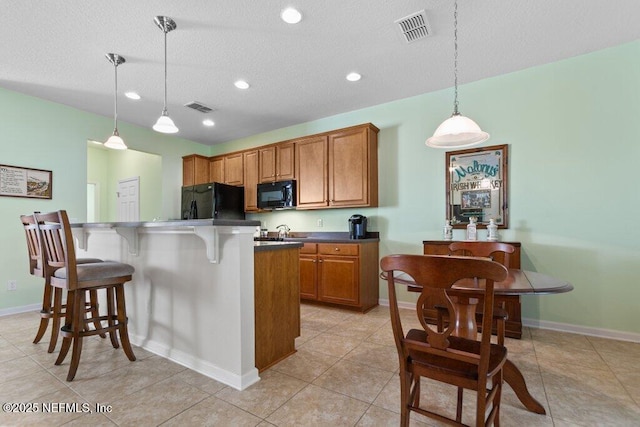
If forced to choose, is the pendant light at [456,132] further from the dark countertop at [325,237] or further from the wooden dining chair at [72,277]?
the wooden dining chair at [72,277]

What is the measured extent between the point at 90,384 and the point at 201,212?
334 cm

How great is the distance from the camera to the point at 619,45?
107 inches

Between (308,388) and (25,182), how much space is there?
14.1ft

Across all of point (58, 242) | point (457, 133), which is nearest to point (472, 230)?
point (457, 133)

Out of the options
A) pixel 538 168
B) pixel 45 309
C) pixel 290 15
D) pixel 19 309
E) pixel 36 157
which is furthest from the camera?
pixel 36 157

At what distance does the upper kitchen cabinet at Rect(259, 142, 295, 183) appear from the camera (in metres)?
4.48

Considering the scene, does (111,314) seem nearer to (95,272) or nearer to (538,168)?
(95,272)

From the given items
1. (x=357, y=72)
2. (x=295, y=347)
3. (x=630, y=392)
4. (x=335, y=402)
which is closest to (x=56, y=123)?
(x=357, y=72)

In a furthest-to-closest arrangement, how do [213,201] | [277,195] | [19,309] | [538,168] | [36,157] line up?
[213,201], [277,195], [36,157], [19,309], [538,168]

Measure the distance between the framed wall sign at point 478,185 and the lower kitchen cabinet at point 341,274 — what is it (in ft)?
3.70

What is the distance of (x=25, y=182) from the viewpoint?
12.0ft

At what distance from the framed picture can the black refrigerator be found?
1841mm

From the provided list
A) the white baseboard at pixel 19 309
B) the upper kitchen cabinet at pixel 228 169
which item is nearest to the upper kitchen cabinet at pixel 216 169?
the upper kitchen cabinet at pixel 228 169

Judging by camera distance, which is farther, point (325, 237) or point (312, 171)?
point (325, 237)
